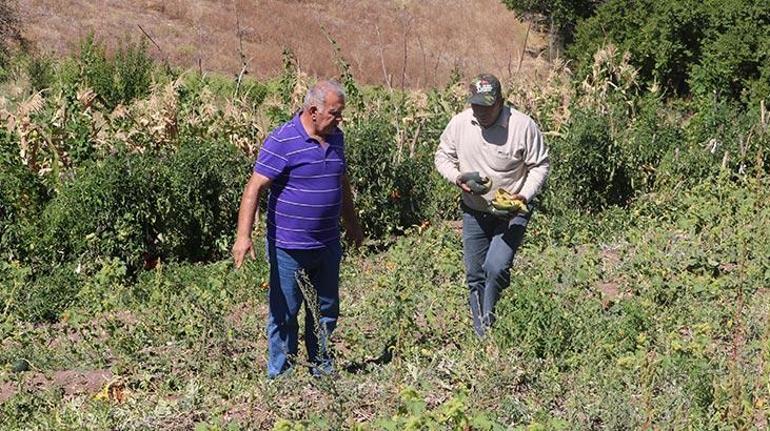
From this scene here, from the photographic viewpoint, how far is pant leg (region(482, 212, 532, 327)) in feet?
19.6

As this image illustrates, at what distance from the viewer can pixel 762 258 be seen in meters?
7.69

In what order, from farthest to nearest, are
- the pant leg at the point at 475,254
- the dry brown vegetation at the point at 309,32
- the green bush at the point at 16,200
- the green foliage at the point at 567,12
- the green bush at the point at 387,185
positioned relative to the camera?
the dry brown vegetation at the point at 309,32
the green foliage at the point at 567,12
the green bush at the point at 387,185
the green bush at the point at 16,200
the pant leg at the point at 475,254

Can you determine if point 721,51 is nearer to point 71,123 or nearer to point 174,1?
point 71,123

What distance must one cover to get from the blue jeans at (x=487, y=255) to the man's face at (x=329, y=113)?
130 centimetres

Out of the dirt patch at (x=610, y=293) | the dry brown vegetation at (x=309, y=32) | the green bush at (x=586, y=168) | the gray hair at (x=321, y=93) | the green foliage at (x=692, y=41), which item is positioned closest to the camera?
the gray hair at (x=321, y=93)

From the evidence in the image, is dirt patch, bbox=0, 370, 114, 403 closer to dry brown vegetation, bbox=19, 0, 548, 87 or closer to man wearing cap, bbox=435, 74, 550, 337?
man wearing cap, bbox=435, 74, 550, 337

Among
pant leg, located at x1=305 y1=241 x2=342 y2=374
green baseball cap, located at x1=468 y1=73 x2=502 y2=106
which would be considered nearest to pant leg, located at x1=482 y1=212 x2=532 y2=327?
green baseball cap, located at x1=468 y1=73 x2=502 y2=106

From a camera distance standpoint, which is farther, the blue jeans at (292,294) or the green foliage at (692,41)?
the green foliage at (692,41)

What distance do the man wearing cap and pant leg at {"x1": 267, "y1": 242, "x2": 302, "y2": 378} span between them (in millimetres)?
1162

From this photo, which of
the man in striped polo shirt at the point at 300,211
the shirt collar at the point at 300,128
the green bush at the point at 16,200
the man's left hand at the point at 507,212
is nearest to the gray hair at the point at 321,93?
the man in striped polo shirt at the point at 300,211

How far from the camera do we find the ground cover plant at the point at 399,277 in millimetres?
4977

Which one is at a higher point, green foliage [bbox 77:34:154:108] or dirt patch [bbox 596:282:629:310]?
dirt patch [bbox 596:282:629:310]

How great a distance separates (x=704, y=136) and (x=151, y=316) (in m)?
7.44

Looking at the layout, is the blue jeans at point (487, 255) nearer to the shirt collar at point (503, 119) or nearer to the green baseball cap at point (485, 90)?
the shirt collar at point (503, 119)
